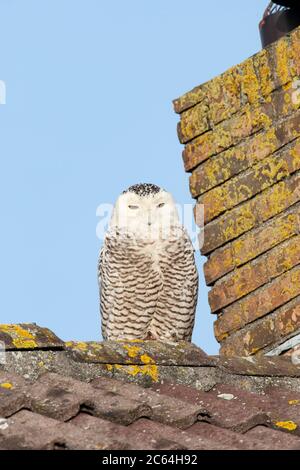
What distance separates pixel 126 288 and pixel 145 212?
1.52ft

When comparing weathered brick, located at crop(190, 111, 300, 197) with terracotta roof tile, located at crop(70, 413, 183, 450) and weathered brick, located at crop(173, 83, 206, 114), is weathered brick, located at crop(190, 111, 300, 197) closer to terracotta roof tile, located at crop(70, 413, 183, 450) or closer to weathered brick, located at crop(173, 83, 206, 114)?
weathered brick, located at crop(173, 83, 206, 114)

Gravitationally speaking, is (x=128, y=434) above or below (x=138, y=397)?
below

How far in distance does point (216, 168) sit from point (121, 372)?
230 centimetres

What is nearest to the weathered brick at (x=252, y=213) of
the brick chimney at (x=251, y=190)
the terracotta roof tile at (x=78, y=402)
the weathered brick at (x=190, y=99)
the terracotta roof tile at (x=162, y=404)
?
the brick chimney at (x=251, y=190)

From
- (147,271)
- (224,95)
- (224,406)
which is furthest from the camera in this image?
(147,271)

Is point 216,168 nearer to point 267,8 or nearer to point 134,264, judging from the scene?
point 134,264

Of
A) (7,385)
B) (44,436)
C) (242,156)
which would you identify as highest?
(242,156)

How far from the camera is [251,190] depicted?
6262mm

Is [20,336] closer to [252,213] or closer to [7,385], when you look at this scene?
[7,385]

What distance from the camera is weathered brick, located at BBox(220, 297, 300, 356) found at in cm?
581

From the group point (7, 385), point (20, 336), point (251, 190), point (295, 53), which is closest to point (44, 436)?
point (7, 385)

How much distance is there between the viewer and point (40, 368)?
4.08 meters

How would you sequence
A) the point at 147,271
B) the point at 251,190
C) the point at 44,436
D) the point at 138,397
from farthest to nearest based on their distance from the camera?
the point at 147,271 → the point at 251,190 → the point at 138,397 → the point at 44,436
